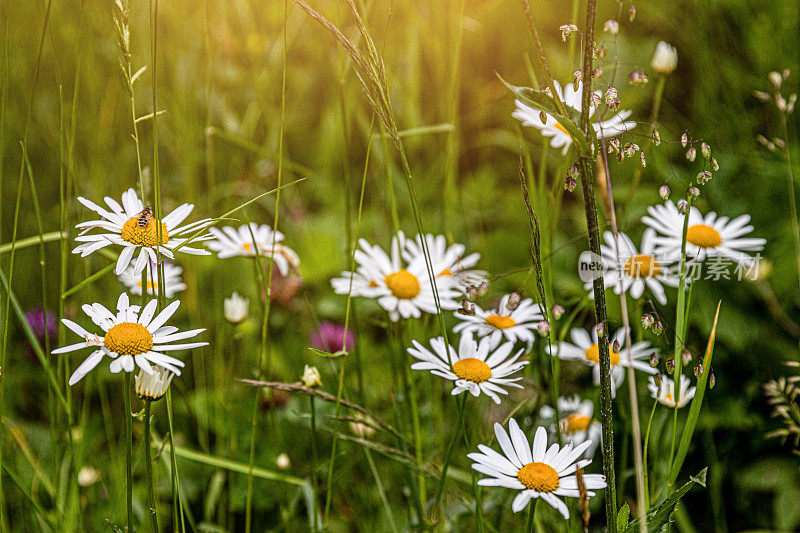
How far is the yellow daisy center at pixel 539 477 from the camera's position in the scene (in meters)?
0.66

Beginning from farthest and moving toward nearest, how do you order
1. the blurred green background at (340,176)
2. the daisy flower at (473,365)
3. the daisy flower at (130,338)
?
the blurred green background at (340,176)
the daisy flower at (473,365)
the daisy flower at (130,338)

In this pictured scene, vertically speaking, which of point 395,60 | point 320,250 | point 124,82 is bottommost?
point 320,250

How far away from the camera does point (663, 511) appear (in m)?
0.64

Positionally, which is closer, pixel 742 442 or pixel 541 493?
pixel 541 493

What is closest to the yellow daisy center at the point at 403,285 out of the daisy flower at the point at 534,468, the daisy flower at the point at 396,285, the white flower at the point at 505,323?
the daisy flower at the point at 396,285

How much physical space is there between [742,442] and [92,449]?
1168 mm

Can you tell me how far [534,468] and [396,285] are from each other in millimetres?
395

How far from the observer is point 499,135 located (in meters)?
1.88

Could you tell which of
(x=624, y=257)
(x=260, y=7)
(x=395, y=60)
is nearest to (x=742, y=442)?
(x=624, y=257)

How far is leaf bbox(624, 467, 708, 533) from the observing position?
24.2 inches

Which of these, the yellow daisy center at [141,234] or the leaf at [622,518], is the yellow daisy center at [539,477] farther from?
the yellow daisy center at [141,234]

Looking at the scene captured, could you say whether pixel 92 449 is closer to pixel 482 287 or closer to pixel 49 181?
pixel 49 181

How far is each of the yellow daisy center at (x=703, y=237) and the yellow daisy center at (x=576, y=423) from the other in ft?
0.99

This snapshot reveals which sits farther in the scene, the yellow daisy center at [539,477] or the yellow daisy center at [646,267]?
the yellow daisy center at [646,267]
